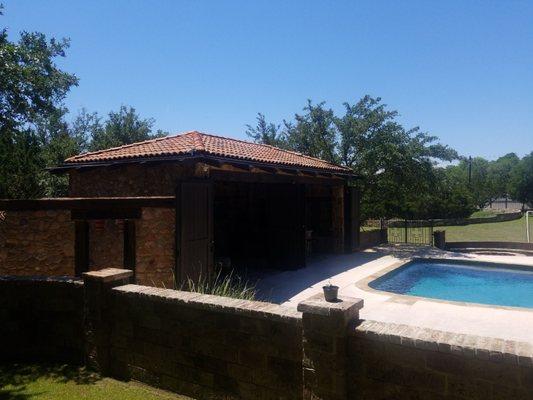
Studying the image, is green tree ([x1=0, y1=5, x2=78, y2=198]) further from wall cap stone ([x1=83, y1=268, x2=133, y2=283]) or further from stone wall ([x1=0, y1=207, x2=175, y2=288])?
wall cap stone ([x1=83, y1=268, x2=133, y2=283])

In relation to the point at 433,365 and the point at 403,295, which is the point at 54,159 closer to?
the point at 403,295

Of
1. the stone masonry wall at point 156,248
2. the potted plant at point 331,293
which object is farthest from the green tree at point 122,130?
the potted plant at point 331,293

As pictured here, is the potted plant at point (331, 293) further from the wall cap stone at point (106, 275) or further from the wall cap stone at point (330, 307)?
the wall cap stone at point (106, 275)

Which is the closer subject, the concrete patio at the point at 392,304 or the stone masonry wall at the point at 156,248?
the concrete patio at the point at 392,304

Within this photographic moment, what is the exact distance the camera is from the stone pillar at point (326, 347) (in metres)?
3.46

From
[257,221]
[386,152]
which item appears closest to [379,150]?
[386,152]

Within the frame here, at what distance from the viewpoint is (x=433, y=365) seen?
10.2 ft

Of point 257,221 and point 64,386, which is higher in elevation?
point 257,221

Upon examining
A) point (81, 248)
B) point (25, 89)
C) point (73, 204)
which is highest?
point (25, 89)

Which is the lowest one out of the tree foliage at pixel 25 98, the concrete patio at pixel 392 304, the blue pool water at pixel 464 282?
the blue pool water at pixel 464 282

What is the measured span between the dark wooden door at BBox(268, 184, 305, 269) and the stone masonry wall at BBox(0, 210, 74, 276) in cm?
658

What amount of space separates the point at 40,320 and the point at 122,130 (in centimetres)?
2384

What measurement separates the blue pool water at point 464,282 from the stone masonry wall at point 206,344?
761 centimetres

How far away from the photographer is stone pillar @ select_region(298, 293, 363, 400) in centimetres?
346
